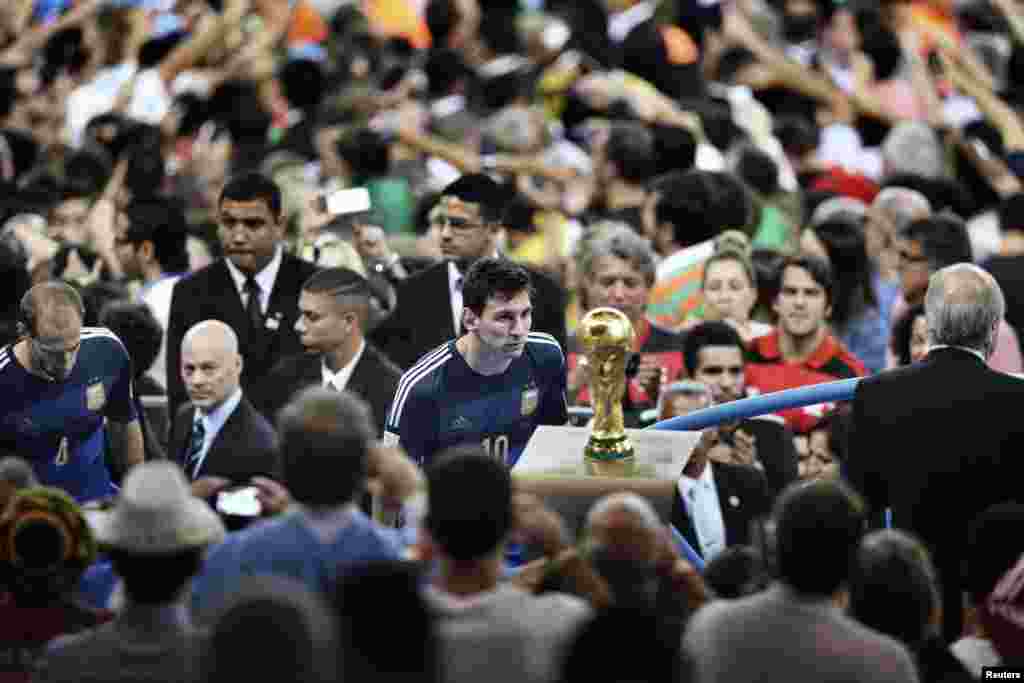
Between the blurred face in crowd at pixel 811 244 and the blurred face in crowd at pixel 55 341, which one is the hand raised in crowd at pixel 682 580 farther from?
the blurred face in crowd at pixel 811 244

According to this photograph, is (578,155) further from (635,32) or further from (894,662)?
(894,662)

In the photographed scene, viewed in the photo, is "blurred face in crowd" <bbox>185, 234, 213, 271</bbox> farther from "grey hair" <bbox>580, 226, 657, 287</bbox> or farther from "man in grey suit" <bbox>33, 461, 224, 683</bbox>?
"man in grey suit" <bbox>33, 461, 224, 683</bbox>

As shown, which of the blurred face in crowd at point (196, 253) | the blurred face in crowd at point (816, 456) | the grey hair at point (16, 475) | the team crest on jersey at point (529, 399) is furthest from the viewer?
the blurred face in crowd at point (196, 253)

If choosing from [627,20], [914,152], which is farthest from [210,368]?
[627,20]

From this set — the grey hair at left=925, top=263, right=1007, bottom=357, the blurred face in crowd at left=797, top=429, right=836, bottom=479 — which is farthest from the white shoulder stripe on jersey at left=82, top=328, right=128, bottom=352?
the grey hair at left=925, top=263, right=1007, bottom=357

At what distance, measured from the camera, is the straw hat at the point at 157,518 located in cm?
531

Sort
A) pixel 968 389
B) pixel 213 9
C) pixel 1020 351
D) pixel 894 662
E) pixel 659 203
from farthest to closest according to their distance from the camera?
1. pixel 213 9
2. pixel 659 203
3. pixel 1020 351
4. pixel 968 389
5. pixel 894 662

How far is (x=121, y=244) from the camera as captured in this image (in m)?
10.4

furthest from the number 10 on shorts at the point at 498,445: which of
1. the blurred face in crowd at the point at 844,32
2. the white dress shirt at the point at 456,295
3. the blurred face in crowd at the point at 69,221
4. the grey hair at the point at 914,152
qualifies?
the blurred face in crowd at the point at 844,32

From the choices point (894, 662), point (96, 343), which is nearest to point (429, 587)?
point (894, 662)

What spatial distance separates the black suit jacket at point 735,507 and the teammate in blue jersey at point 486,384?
0.58 metres

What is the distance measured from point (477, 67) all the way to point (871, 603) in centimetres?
1070

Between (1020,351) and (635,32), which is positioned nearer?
(1020,351)

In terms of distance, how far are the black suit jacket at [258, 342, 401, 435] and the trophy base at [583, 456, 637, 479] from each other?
71.7 inches
